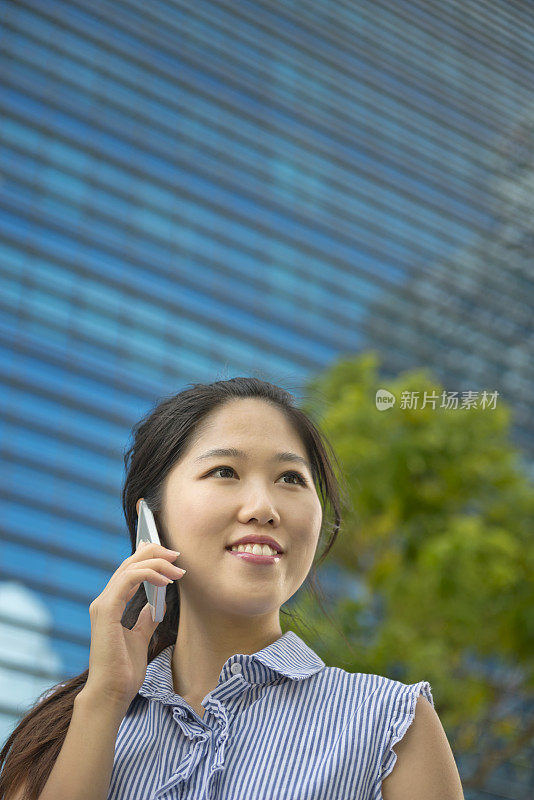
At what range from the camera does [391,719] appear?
722 mm

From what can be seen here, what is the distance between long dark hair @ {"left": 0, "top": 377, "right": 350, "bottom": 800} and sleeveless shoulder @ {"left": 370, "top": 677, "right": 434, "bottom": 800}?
0.24 m

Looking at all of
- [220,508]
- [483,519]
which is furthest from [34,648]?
[220,508]

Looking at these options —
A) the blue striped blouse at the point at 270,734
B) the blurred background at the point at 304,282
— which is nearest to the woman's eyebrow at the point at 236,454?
the blue striped blouse at the point at 270,734

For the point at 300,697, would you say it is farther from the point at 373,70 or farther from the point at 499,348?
the point at 373,70

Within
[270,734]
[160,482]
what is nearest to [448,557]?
[160,482]

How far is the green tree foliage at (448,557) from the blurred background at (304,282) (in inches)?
0.5

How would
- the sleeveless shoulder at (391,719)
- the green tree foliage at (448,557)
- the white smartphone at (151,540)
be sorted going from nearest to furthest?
the sleeveless shoulder at (391,719), the white smartphone at (151,540), the green tree foliage at (448,557)

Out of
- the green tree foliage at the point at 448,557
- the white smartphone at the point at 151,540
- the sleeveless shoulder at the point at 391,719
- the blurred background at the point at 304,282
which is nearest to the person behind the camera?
the sleeveless shoulder at the point at 391,719

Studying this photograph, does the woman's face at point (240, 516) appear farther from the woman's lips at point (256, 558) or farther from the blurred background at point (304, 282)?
the blurred background at point (304, 282)

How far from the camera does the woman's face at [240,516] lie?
788mm

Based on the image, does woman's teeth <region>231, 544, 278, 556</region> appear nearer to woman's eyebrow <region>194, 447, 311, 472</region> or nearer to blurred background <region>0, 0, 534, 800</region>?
woman's eyebrow <region>194, 447, 311, 472</region>

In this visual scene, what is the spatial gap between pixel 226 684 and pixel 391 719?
0.14 meters

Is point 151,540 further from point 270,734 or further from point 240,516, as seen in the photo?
point 270,734

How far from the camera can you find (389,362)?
29.8ft
